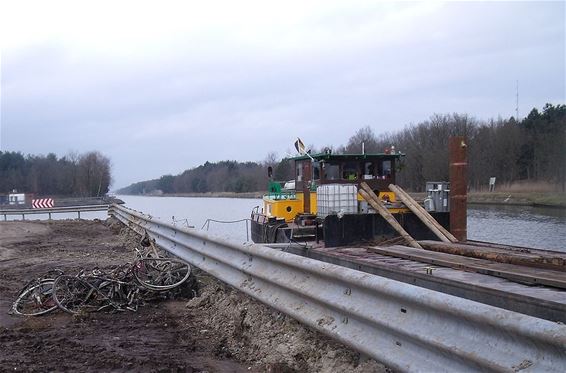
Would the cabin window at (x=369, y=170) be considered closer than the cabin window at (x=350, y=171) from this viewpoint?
No

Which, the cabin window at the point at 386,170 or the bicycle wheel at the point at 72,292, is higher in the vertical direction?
the cabin window at the point at 386,170

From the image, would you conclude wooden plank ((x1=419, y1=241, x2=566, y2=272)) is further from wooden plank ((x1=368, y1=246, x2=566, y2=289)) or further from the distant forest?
the distant forest

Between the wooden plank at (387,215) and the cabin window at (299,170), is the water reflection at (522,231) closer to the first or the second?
the cabin window at (299,170)

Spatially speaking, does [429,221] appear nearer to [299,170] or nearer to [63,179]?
[299,170]

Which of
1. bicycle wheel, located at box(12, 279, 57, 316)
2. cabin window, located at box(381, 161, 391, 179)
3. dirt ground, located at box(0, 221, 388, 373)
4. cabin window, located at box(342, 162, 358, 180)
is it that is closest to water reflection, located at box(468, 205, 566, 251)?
cabin window, located at box(381, 161, 391, 179)

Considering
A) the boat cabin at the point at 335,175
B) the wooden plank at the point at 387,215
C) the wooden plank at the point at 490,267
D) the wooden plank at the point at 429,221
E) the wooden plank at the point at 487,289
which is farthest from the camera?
the boat cabin at the point at 335,175

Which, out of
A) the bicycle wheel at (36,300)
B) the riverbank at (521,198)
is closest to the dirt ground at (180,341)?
the bicycle wheel at (36,300)

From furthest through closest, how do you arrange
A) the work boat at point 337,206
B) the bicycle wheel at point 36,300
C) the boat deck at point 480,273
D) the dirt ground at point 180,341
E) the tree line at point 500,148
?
the tree line at point 500,148
the work boat at point 337,206
the bicycle wheel at point 36,300
the boat deck at point 480,273
the dirt ground at point 180,341

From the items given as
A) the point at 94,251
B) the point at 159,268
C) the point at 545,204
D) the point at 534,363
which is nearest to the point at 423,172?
the point at 545,204

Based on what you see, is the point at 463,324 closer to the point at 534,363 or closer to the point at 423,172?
the point at 534,363

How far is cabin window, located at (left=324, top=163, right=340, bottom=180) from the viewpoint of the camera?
14.8 m

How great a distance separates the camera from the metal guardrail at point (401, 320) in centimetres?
254

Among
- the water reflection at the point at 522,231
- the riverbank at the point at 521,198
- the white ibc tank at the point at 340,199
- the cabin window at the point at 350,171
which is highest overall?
the cabin window at the point at 350,171

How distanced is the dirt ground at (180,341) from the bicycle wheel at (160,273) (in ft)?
0.72
